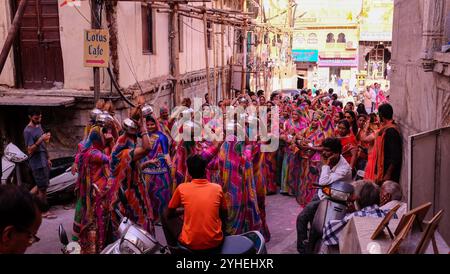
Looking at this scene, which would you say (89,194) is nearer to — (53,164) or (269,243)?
(269,243)

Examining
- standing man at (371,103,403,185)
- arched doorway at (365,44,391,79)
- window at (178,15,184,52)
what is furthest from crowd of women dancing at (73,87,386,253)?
arched doorway at (365,44,391,79)

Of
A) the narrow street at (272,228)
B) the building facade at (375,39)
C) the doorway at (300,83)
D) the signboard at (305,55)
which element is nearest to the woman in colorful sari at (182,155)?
the narrow street at (272,228)

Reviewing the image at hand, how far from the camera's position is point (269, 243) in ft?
23.1

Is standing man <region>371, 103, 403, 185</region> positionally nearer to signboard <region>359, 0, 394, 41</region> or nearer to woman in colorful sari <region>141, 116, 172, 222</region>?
woman in colorful sari <region>141, 116, 172, 222</region>

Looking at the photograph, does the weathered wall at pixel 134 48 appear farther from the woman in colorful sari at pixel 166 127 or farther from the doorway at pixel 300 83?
the doorway at pixel 300 83

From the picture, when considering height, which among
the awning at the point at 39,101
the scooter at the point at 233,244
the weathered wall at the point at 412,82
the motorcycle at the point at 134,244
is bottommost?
the scooter at the point at 233,244

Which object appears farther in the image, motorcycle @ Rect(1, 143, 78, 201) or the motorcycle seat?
motorcycle @ Rect(1, 143, 78, 201)

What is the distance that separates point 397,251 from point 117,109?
26.7 feet

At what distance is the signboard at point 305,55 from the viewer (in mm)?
45094

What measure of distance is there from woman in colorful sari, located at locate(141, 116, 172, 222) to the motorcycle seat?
313 cm

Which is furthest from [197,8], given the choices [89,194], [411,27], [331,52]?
[331,52]

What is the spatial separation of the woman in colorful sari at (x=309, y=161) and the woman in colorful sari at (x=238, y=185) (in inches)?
77.0

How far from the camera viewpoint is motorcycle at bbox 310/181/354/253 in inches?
191

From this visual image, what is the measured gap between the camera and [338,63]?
4453 cm
